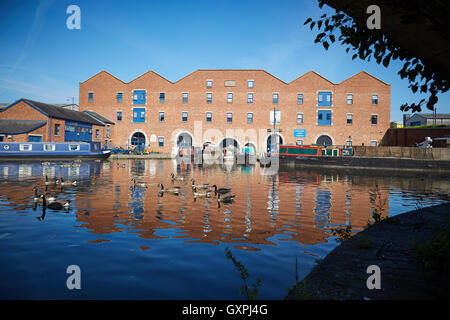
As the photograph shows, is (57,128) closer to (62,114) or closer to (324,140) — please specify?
(62,114)

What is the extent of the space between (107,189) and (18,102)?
32280mm

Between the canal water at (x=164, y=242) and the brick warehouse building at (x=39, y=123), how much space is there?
2790 cm

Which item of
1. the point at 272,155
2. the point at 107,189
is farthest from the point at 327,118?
the point at 107,189

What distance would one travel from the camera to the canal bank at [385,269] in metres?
3.17

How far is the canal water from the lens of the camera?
169 inches

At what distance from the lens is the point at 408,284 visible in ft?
11.2

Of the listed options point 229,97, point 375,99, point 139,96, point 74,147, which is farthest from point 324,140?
point 74,147

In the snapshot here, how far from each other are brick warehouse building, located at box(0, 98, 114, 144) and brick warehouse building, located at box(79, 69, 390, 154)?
6.47 meters

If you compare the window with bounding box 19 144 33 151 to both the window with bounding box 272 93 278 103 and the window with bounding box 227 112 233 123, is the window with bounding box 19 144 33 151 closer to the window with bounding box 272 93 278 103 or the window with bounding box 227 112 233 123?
the window with bounding box 227 112 233 123

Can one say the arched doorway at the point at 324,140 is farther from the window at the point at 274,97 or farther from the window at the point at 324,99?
the window at the point at 274,97

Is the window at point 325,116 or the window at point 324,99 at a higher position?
the window at point 324,99

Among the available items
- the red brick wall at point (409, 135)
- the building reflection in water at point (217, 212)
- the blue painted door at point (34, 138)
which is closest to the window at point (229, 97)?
the red brick wall at point (409, 135)

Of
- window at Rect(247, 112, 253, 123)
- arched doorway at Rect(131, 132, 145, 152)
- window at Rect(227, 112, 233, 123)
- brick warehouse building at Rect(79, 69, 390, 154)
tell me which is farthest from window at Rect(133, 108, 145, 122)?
window at Rect(247, 112, 253, 123)
